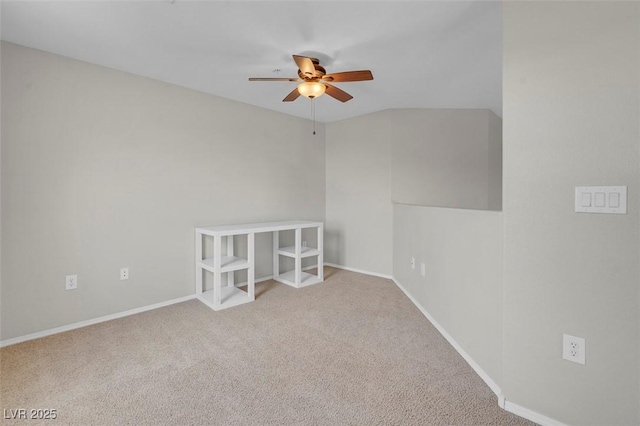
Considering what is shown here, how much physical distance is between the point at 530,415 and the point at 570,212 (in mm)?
994

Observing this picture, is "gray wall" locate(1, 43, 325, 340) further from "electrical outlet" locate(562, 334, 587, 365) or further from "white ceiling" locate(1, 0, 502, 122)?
"electrical outlet" locate(562, 334, 587, 365)

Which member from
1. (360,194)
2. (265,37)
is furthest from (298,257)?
(265,37)

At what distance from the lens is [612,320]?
1.21 m

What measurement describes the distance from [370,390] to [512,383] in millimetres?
721

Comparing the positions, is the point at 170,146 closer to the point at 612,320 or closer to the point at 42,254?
the point at 42,254

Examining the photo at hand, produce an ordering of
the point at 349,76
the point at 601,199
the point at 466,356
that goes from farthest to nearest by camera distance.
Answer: the point at 349,76 < the point at 466,356 < the point at 601,199

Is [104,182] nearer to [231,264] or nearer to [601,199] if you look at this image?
[231,264]

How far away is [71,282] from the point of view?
7.97 ft

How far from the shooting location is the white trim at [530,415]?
4.50 feet

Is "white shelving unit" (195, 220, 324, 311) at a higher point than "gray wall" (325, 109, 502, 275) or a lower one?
lower

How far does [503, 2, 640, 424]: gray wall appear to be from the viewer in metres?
1.17

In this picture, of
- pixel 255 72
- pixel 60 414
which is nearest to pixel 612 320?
pixel 60 414

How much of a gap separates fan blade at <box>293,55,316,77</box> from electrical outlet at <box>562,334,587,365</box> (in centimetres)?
216

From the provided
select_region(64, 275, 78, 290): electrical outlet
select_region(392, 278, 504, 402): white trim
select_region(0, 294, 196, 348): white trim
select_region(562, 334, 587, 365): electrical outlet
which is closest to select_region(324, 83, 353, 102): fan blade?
select_region(392, 278, 504, 402): white trim
